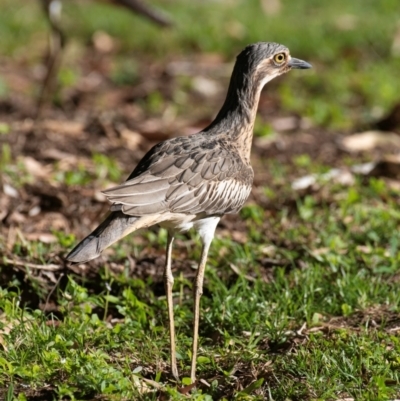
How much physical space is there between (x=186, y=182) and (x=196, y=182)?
6 cm

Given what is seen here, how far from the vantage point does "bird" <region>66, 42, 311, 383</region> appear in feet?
13.5

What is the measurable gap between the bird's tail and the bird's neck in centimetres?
94

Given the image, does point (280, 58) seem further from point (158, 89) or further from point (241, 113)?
point (158, 89)

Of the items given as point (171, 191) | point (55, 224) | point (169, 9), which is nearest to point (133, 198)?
point (171, 191)

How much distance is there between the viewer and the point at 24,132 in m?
7.68

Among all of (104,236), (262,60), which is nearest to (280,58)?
(262,60)

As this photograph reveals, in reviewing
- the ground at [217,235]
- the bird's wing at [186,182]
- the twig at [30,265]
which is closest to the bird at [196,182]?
the bird's wing at [186,182]

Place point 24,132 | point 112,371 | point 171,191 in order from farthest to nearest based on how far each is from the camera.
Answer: point 24,132 → point 171,191 → point 112,371

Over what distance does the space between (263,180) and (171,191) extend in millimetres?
2903

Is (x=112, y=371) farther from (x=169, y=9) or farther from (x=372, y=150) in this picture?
(x=169, y=9)

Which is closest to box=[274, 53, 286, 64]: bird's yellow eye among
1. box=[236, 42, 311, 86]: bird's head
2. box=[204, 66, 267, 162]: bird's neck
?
box=[236, 42, 311, 86]: bird's head

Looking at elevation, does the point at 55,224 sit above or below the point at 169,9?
below

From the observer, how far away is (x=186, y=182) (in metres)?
4.43

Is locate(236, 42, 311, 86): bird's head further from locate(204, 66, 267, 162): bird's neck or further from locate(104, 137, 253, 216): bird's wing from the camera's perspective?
locate(104, 137, 253, 216): bird's wing
